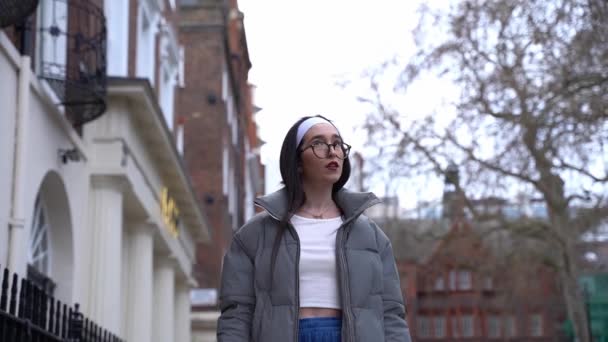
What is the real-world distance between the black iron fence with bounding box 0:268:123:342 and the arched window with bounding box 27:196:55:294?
3.21 meters

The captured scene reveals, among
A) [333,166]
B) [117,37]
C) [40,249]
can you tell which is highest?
[117,37]

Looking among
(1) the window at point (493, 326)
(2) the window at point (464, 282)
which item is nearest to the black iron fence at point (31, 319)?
(1) the window at point (493, 326)

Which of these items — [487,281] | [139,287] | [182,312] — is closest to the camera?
[139,287]

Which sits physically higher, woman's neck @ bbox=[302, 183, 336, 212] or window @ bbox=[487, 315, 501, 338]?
window @ bbox=[487, 315, 501, 338]

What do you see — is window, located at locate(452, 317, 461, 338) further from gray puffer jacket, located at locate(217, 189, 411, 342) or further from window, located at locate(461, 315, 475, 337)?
gray puffer jacket, located at locate(217, 189, 411, 342)

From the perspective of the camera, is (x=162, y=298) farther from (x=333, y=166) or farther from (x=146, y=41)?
(x=333, y=166)

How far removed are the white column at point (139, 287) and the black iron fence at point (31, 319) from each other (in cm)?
842

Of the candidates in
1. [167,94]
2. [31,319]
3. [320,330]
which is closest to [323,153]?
[320,330]

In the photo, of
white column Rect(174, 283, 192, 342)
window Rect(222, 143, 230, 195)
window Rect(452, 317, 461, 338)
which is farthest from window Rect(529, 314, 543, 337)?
white column Rect(174, 283, 192, 342)

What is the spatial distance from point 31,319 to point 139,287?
10978 millimetres

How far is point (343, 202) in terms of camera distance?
4.88 m

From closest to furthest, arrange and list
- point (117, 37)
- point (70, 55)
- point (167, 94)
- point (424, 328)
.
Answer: point (70, 55)
point (117, 37)
point (167, 94)
point (424, 328)

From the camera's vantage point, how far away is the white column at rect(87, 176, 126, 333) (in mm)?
16875

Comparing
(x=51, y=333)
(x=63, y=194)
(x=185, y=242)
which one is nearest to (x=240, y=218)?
(x=185, y=242)
